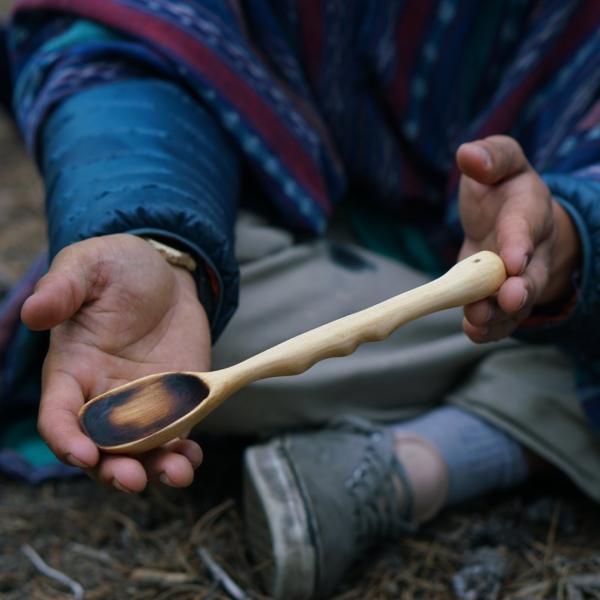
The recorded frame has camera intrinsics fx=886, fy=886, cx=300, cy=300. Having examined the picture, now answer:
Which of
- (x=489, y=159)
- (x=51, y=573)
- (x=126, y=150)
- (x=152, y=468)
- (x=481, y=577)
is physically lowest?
(x=51, y=573)

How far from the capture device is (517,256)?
2.57 ft

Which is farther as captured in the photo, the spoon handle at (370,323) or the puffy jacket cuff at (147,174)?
the puffy jacket cuff at (147,174)

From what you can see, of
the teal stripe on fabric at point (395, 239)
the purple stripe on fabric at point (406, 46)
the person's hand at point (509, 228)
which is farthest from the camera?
the teal stripe on fabric at point (395, 239)

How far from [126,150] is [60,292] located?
31cm

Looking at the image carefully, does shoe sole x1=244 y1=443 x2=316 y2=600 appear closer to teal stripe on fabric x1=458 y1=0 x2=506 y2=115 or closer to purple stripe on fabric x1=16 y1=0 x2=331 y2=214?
purple stripe on fabric x1=16 y1=0 x2=331 y2=214

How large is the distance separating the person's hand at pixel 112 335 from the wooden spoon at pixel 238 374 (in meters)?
0.02

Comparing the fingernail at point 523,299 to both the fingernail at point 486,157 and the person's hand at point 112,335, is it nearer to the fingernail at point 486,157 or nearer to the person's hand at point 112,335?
the fingernail at point 486,157

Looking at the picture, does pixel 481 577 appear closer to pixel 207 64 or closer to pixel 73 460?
pixel 73 460

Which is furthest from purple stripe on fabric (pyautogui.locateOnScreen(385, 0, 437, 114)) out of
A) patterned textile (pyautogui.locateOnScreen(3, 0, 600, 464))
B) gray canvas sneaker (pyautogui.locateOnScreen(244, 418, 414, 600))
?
gray canvas sneaker (pyautogui.locateOnScreen(244, 418, 414, 600))

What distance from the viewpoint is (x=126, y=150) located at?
38.4 inches

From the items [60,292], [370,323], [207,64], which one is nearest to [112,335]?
[60,292]

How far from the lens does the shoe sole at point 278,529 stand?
3.08 feet

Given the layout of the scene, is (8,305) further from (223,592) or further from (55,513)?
(223,592)

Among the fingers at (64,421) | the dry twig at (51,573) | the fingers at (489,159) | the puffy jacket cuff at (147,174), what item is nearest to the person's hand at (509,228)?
the fingers at (489,159)
